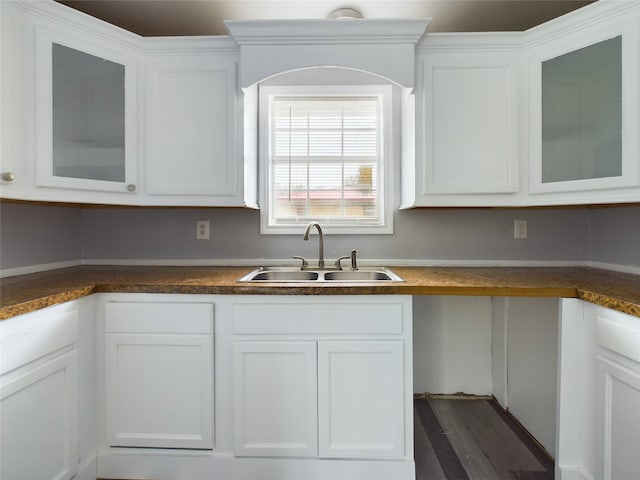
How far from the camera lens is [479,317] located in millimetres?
2146

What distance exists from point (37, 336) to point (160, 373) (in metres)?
0.49

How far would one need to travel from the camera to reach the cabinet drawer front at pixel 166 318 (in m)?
1.47

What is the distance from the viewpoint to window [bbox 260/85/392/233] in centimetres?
214

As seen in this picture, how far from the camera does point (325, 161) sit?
2.17 m

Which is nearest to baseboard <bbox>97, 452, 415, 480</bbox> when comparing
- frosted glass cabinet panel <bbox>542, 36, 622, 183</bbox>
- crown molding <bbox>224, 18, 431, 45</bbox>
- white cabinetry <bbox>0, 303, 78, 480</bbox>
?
white cabinetry <bbox>0, 303, 78, 480</bbox>

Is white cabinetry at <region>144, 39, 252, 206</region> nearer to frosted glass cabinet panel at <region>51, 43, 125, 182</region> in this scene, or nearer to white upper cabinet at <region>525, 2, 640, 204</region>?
frosted glass cabinet panel at <region>51, 43, 125, 182</region>

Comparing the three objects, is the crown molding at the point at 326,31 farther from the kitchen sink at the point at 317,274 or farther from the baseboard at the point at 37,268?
the baseboard at the point at 37,268

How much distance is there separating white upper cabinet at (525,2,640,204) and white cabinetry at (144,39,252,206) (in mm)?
1560

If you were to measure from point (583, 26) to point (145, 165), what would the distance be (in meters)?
2.25

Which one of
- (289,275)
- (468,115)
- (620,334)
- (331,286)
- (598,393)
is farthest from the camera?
(289,275)

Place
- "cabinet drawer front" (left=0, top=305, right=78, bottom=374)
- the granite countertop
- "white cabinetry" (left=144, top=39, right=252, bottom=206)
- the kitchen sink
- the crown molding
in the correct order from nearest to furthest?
"cabinet drawer front" (left=0, top=305, right=78, bottom=374) → the granite countertop → the crown molding → "white cabinetry" (left=144, top=39, right=252, bottom=206) → the kitchen sink

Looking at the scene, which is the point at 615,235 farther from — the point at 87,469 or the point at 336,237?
the point at 87,469

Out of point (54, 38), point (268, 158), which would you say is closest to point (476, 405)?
point (268, 158)

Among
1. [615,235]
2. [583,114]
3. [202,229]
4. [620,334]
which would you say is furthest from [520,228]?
[202,229]
